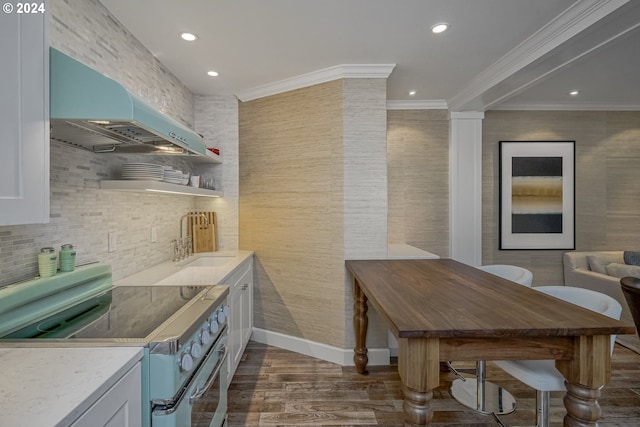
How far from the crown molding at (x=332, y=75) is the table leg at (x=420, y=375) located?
7.47ft

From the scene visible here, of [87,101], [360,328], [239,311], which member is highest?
[87,101]

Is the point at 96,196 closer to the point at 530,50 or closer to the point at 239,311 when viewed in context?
the point at 239,311

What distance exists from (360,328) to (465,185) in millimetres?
2185

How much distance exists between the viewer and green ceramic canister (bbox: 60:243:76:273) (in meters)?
1.55

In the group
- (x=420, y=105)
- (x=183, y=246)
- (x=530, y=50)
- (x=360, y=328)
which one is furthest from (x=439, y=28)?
(x=183, y=246)

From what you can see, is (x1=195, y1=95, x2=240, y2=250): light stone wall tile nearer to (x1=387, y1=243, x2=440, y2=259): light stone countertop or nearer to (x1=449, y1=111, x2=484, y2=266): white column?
(x1=387, y1=243, x2=440, y2=259): light stone countertop

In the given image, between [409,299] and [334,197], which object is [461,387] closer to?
[409,299]

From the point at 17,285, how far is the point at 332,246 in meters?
2.05

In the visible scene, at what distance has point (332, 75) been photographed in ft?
9.24

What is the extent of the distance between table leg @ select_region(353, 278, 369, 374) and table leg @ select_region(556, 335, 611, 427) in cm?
144

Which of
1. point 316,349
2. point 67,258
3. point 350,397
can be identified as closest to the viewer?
point 67,258

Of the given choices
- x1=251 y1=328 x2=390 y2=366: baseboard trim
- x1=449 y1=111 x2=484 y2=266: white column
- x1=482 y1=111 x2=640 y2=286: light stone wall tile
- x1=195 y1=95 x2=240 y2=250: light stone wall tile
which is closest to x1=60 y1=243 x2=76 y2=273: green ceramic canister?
x1=195 y1=95 x2=240 y2=250: light stone wall tile

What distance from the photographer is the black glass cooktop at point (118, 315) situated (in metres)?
1.17

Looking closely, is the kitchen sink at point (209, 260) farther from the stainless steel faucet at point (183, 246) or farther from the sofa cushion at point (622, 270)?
the sofa cushion at point (622, 270)
